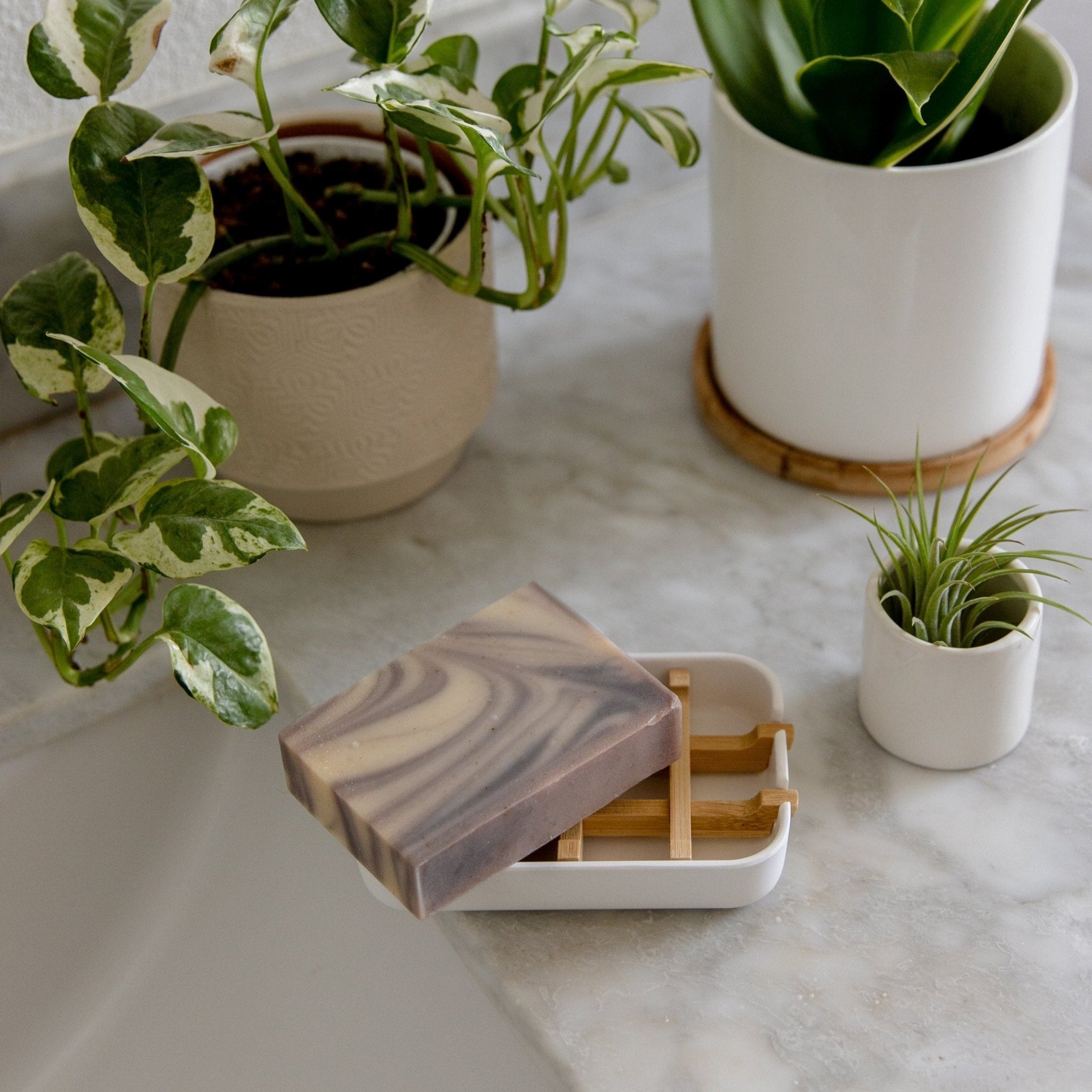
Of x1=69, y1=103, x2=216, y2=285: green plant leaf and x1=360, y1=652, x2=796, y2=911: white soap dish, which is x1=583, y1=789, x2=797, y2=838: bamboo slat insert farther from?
x1=69, y1=103, x2=216, y2=285: green plant leaf

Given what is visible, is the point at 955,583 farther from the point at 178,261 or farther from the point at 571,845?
the point at 178,261

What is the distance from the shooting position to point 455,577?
0.66m

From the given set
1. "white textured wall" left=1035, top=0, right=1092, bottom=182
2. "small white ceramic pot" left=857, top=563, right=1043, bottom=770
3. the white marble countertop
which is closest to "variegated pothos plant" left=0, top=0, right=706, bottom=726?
the white marble countertop

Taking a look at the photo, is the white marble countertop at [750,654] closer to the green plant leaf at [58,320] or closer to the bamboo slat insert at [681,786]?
the bamboo slat insert at [681,786]

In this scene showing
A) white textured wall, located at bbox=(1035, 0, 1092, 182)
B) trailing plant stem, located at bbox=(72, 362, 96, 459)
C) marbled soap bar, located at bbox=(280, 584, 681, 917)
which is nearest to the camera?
marbled soap bar, located at bbox=(280, 584, 681, 917)

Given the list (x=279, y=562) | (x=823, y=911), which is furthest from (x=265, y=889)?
(x=823, y=911)

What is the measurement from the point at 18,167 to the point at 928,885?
53 cm

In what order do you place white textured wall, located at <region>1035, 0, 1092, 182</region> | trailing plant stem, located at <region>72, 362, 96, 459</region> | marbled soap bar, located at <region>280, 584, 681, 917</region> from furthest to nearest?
1. white textured wall, located at <region>1035, 0, 1092, 182</region>
2. trailing plant stem, located at <region>72, 362, 96, 459</region>
3. marbled soap bar, located at <region>280, 584, 681, 917</region>

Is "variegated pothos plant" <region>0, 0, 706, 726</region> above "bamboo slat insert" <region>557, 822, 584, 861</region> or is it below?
above

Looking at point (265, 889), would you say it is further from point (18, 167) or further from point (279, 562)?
point (18, 167)

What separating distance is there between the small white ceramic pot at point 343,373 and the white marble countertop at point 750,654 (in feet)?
0.15

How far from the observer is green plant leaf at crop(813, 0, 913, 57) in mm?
563

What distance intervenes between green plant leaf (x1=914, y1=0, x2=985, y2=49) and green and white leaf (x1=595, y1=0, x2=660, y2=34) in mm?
119

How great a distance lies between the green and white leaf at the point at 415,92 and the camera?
1.55 feet
